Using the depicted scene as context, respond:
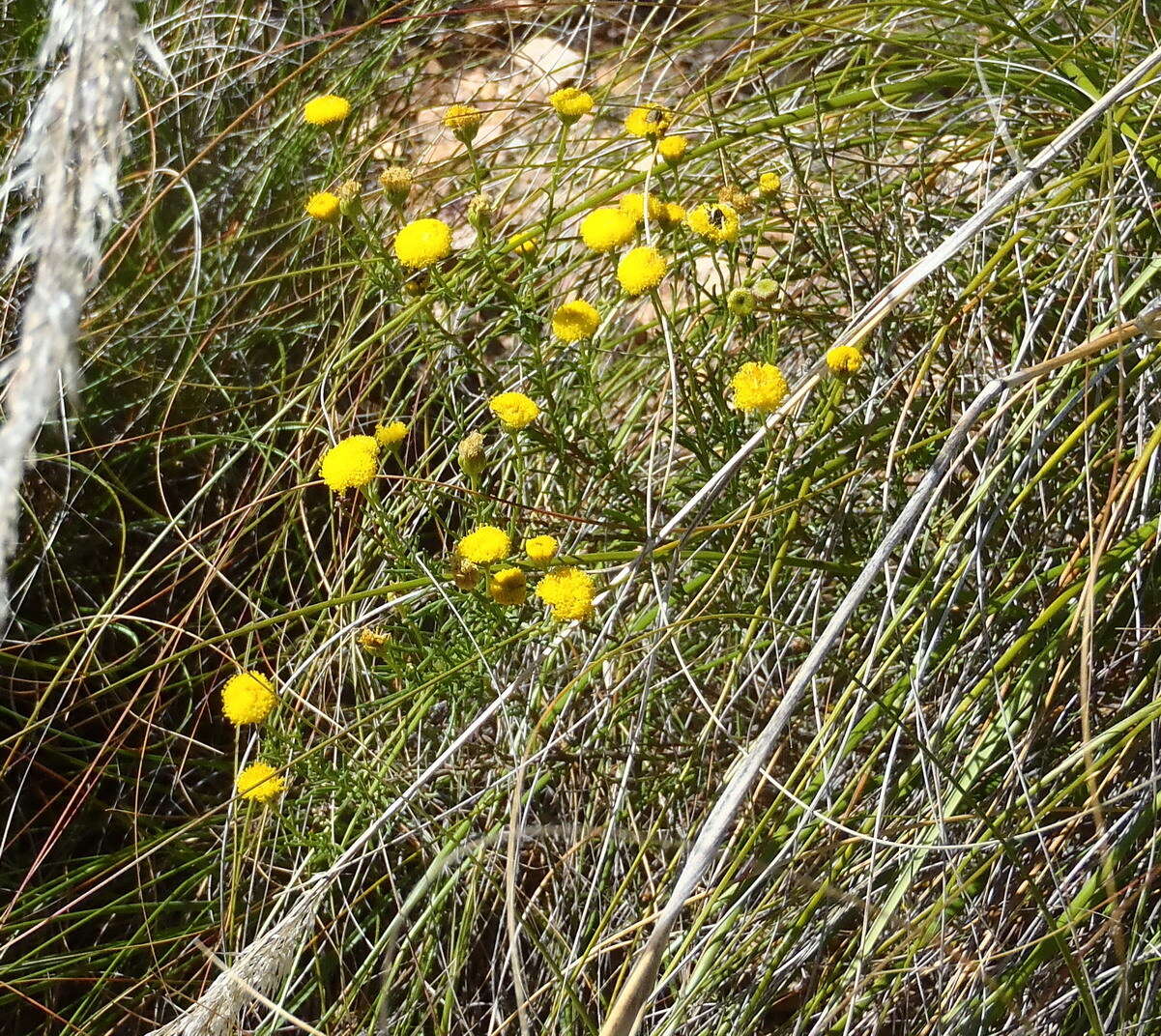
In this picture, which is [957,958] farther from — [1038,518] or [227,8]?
[227,8]


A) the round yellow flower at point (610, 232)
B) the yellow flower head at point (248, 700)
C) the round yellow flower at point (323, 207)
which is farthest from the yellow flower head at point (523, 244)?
the yellow flower head at point (248, 700)

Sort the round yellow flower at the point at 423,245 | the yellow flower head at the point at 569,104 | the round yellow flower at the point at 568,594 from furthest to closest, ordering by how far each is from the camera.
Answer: the yellow flower head at the point at 569,104, the round yellow flower at the point at 423,245, the round yellow flower at the point at 568,594

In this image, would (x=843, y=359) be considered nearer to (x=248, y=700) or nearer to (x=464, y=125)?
(x=464, y=125)

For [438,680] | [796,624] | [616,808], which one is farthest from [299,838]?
[796,624]

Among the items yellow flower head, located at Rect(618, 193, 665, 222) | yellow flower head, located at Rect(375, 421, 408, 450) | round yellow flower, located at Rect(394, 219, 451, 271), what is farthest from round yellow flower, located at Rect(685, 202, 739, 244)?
yellow flower head, located at Rect(375, 421, 408, 450)

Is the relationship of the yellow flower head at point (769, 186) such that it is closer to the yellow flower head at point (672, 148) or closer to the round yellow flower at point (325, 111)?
the yellow flower head at point (672, 148)

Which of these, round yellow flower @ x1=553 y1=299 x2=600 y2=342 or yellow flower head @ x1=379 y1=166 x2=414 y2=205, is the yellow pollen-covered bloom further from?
round yellow flower @ x1=553 y1=299 x2=600 y2=342
